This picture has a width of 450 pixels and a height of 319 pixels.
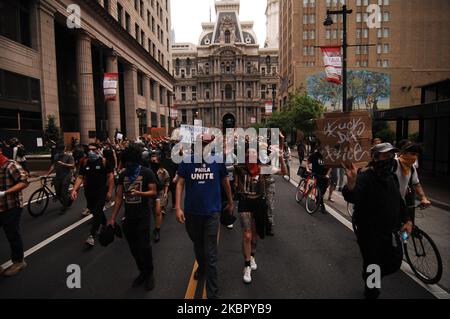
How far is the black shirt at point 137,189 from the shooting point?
4.26 m

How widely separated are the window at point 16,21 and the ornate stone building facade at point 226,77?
7796 cm

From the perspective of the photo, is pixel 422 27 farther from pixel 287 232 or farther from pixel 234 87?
pixel 287 232

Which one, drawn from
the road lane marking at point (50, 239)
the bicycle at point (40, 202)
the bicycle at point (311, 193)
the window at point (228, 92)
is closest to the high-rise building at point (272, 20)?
the window at point (228, 92)

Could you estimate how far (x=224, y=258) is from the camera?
17.4 feet

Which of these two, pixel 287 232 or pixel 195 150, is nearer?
pixel 195 150

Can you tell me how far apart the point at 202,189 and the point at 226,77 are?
93.8 m

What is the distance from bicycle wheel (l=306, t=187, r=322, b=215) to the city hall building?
44.4 feet

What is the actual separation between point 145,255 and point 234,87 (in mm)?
94622

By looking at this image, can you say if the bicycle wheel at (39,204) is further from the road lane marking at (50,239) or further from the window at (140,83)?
the window at (140,83)

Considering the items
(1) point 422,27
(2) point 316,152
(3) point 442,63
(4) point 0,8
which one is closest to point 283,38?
(1) point 422,27

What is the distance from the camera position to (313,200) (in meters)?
8.71

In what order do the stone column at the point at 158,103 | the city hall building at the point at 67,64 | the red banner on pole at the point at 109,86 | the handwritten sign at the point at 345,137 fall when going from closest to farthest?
the handwritten sign at the point at 345,137
the city hall building at the point at 67,64
the red banner on pole at the point at 109,86
the stone column at the point at 158,103
